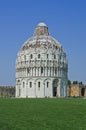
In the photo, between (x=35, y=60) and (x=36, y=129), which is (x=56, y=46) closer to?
(x=35, y=60)

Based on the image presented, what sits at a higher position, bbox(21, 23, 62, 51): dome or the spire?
the spire

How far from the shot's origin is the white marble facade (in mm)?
94500

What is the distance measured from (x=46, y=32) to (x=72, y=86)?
19621mm

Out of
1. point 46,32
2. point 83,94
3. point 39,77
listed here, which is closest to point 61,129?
point 39,77

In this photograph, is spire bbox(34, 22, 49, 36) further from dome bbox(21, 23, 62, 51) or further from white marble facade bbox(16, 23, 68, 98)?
white marble facade bbox(16, 23, 68, 98)

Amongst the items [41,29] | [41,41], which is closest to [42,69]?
[41,41]

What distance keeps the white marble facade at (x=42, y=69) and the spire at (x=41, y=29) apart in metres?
2.04

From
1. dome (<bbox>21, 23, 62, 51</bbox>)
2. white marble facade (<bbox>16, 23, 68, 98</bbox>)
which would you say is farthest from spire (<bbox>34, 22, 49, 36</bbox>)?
white marble facade (<bbox>16, 23, 68, 98</bbox>)

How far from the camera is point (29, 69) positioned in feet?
315

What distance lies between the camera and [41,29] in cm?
10150

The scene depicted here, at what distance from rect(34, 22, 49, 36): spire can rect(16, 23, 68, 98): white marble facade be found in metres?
2.04

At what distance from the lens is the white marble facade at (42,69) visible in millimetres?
94500

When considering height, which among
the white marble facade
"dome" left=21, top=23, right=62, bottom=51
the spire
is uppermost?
A: the spire

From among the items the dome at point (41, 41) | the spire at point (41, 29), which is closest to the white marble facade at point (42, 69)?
the dome at point (41, 41)
